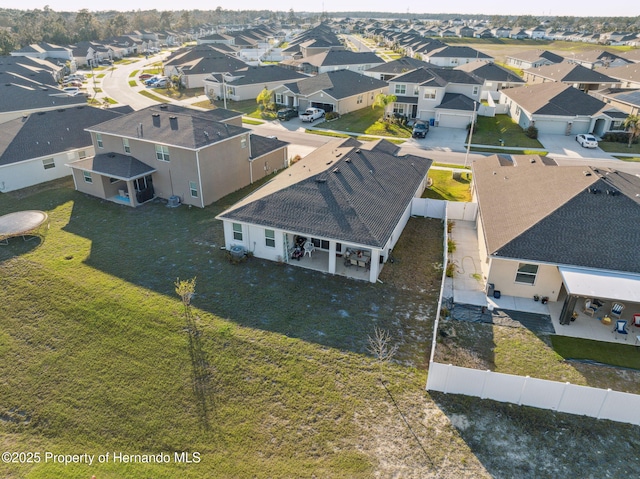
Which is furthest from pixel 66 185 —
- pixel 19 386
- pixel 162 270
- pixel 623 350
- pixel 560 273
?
pixel 623 350

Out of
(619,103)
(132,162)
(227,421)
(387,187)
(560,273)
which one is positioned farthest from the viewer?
(619,103)

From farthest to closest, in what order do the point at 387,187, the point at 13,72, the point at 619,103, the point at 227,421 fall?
the point at 13,72 → the point at 619,103 → the point at 387,187 → the point at 227,421

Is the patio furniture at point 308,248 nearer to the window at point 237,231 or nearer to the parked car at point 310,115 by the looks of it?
the window at point 237,231

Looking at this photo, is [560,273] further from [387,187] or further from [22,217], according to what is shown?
[22,217]

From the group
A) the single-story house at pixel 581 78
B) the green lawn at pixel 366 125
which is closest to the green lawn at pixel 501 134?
the green lawn at pixel 366 125

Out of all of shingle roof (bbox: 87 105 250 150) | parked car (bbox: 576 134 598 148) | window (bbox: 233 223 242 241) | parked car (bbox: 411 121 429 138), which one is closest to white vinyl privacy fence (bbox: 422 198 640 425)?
window (bbox: 233 223 242 241)

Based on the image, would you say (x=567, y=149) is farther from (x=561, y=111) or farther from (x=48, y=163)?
(x=48, y=163)

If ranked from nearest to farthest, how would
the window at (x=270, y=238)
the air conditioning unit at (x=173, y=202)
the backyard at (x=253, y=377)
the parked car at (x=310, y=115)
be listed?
the backyard at (x=253, y=377) → the window at (x=270, y=238) → the air conditioning unit at (x=173, y=202) → the parked car at (x=310, y=115)
